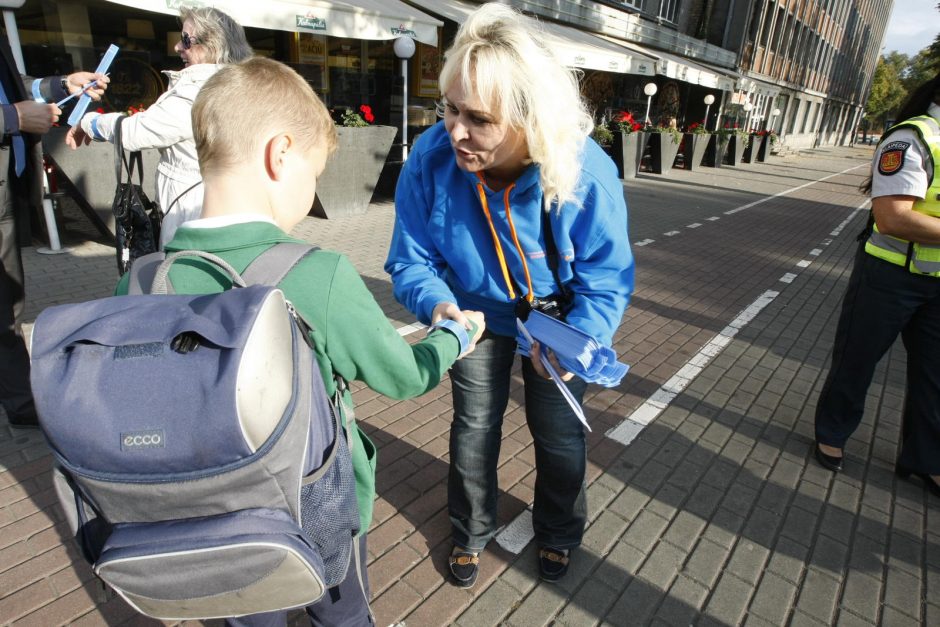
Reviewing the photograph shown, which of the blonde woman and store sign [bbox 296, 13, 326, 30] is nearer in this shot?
the blonde woman

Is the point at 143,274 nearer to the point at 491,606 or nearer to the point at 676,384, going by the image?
the point at 491,606

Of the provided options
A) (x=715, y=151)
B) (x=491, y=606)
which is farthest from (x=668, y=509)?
(x=715, y=151)

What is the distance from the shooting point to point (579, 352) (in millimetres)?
1674

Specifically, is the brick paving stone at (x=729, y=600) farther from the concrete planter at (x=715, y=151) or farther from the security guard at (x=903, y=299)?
the concrete planter at (x=715, y=151)

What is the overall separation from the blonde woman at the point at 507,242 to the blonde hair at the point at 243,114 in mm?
507

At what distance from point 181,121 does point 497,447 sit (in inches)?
82.4

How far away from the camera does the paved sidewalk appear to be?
7.23 ft

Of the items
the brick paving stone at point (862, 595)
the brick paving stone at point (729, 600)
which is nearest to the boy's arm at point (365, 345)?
the brick paving stone at point (729, 600)

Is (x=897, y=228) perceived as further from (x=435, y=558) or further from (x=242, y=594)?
(x=242, y=594)

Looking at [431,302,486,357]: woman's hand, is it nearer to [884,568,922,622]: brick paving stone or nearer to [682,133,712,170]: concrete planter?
[884,568,922,622]: brick paving stone

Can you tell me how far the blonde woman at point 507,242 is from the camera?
1550 millimetres

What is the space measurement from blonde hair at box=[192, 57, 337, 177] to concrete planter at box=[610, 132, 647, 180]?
13106 mm

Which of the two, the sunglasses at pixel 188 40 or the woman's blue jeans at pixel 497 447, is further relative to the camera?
the sunglasses at pixel 188 40

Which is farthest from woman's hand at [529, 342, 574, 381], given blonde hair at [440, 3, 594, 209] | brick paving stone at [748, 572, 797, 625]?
brick paving stone at [748, 572, 797, 625]
